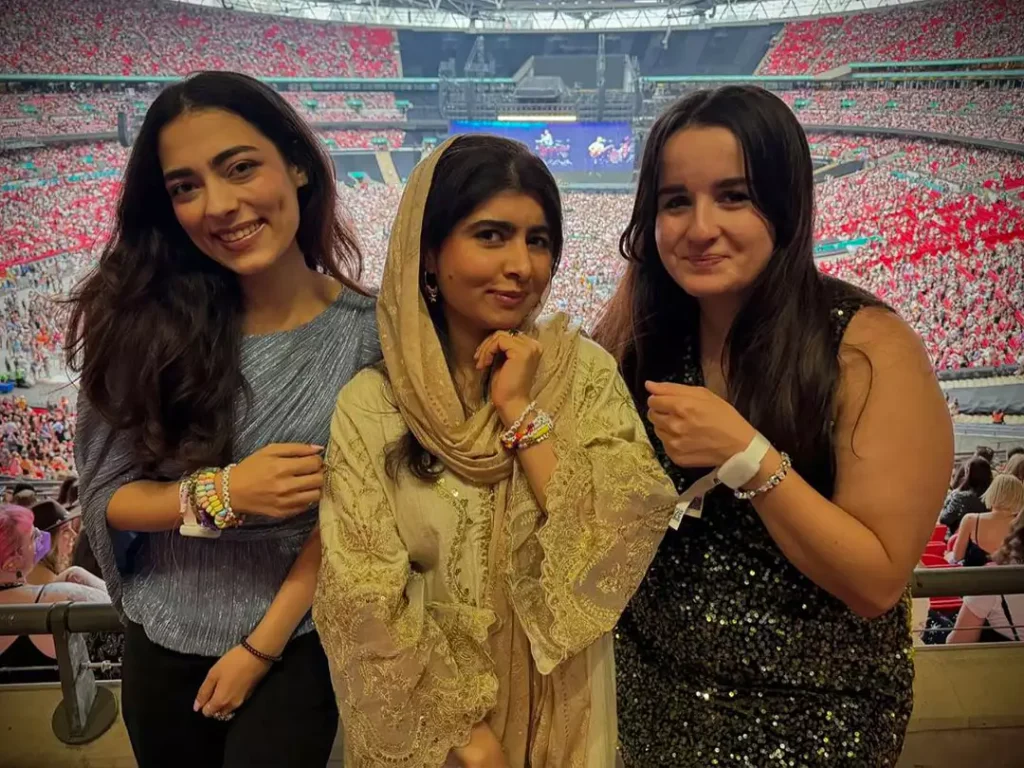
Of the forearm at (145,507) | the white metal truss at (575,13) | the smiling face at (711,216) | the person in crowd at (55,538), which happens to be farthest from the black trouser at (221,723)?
the white metal truss at (575,13)

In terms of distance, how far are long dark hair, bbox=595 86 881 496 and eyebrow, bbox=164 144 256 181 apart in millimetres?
717

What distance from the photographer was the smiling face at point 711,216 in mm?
1036

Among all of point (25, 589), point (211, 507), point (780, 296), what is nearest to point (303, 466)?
point (211, 507)

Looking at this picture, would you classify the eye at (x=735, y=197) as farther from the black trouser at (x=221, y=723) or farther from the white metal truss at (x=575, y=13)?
the white metal truss at (x=575, y=13)

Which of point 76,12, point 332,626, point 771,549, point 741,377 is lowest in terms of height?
point 332,626

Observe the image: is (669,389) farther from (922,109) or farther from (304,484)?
(922,109)

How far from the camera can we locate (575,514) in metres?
0.96

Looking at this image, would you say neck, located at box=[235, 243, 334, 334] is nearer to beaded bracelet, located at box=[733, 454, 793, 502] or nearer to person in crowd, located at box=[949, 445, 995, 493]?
beaded bracelet, located at box=[733, 454, 793, 502]

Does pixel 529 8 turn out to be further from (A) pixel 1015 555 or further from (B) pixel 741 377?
(A) pixel 1015 555

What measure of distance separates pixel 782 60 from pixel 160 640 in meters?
5.09

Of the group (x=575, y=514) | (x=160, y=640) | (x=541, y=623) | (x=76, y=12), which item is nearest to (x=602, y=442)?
(x=575, y=514)

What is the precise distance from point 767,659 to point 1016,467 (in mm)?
3218

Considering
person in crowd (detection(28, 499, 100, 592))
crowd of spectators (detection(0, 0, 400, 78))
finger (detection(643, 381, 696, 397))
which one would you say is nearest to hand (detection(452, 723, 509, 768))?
finger (detection(643, 381, 696, 397))

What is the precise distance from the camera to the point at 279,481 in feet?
3.34
